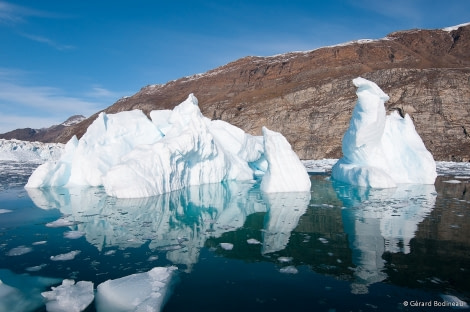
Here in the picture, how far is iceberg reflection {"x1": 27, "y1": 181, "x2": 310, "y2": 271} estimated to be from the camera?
7199 millimetres

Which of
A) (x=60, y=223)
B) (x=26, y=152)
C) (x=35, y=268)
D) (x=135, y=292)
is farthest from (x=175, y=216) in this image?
(x=26, y=152)

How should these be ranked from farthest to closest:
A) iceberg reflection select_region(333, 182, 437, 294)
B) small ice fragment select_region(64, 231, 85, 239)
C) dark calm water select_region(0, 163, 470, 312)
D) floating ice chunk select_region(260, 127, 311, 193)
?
floating ice chunk select_region(260, 127, 311, 193), small ice fragment select_region(64, 231, 85, 239), iceberg reflection select_region(333, 182, 437, 294), dark calm water select_region(0, 163, 470, 312)

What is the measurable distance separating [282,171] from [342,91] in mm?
38839

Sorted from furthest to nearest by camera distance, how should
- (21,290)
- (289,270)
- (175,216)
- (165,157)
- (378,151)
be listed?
(378,151) < (165,157) < (175,216) < (289,270) < (21,290)

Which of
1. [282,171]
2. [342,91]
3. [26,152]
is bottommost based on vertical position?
[282,171]

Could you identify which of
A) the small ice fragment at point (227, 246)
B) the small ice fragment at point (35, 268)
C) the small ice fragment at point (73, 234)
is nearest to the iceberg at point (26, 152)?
the small ice fragment at point (73, 234)

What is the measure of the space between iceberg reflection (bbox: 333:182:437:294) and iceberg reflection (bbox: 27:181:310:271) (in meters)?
1.53

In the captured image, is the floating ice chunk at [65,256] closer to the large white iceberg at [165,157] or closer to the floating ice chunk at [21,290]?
the floating ice chunk at [21,290]

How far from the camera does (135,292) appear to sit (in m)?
4.75

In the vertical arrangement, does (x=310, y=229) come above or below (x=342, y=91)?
below

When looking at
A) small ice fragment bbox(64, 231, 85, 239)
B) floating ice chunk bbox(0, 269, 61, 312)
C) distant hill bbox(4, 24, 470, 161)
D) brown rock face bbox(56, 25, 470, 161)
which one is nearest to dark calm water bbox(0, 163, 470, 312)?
floating ice chunk bbox(0, 269, 61, 312)

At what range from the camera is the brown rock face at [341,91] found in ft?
138

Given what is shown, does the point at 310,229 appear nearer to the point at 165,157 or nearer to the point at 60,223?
the point at 60,223

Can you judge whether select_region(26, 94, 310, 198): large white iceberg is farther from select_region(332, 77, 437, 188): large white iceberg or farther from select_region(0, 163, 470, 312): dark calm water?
select_region(332, 77, 437, 188): large white iceberg
